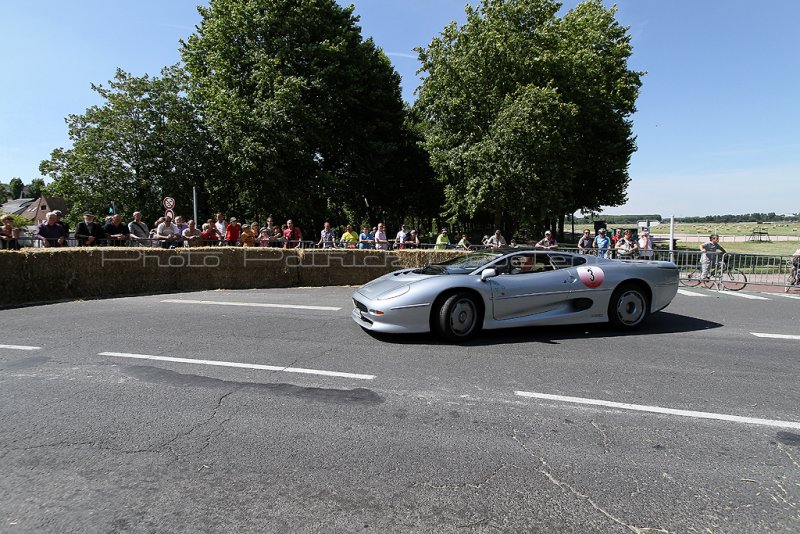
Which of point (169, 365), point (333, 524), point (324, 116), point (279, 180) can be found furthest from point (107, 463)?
point (324, 116)

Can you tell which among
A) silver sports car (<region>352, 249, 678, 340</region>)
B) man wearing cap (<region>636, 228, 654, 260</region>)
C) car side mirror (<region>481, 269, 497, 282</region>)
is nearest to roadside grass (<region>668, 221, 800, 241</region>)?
man wearing cap (<region>636, 228, 654, 260</region>)

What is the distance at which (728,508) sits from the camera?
256cm

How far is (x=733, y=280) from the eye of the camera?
44.6ft

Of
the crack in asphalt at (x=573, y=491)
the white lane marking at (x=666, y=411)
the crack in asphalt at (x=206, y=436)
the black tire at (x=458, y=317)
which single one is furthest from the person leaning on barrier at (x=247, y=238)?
the crack in asphalt at (x=573, y=491)

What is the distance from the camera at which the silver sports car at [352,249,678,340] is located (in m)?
6.13

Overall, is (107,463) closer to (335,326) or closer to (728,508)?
(728,508)

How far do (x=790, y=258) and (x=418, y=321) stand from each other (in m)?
14.3

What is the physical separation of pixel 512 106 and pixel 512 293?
18.7 m

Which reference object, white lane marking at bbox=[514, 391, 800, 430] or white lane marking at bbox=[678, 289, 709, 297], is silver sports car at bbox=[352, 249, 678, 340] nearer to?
white lane marking at bbox=[514, 391, 800, 430]

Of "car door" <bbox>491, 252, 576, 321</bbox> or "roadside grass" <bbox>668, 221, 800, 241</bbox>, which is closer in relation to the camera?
"car door" <bbox>491, 252, 576, 321</bbox>

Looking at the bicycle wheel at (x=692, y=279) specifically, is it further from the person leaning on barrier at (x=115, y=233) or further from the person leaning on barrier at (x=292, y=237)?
the person leaning on barrier at (x=115, y=233)

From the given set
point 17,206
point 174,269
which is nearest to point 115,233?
point 174,269

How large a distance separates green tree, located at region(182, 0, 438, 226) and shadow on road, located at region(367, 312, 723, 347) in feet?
61.8

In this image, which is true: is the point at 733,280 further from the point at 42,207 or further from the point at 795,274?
the point at 42,207
